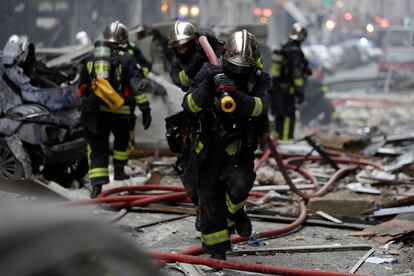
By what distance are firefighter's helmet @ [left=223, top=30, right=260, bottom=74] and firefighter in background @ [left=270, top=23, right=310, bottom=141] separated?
7.60 metres

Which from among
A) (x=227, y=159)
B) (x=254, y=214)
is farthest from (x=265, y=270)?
(x=254, y=214)

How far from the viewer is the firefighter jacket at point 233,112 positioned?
20.0 feet

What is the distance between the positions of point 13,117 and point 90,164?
1.01 m

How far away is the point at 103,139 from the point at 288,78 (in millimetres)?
5491

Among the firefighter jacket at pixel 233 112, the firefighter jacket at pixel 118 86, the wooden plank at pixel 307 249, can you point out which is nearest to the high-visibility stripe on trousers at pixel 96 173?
→ the firefighter jacket at pixel 118 86

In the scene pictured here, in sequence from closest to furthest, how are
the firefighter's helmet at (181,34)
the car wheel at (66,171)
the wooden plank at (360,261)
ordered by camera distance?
1. the wooden plank at (360,261)
2. the firefighter's helmet at (181,34)
3. the car wheel at (66,171)

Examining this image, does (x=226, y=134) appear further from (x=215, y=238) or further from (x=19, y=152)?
(x=19, y=152)

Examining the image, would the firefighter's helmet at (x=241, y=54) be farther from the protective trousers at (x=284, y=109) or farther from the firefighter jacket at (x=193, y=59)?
the protective trousers at (x=284, y=109)

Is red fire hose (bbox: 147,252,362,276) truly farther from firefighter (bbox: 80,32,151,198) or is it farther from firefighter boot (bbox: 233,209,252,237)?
firefighter (bbox: 80,32,151,198)

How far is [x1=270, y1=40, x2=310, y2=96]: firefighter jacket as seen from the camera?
13.8 meters

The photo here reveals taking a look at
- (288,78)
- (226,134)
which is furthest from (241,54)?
(288,78)

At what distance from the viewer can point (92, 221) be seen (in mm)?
2469

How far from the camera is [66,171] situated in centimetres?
1007

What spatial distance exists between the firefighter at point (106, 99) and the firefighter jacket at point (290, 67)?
4866mm
